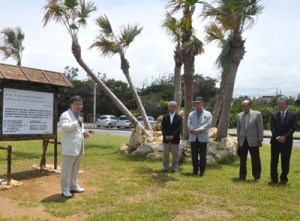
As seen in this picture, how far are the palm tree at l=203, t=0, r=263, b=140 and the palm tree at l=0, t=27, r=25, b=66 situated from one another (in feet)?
41.6

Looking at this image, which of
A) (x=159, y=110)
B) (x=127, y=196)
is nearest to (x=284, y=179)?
(x=127, y=196)

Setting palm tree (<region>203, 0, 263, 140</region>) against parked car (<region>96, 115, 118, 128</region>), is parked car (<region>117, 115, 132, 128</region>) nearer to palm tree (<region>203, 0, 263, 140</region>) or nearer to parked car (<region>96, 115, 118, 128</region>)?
parked car (<region>96, 115, 118, 128</region>)

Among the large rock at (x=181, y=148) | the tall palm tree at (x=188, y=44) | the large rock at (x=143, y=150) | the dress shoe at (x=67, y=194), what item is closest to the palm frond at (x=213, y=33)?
the tall palm tree at (x=188, y=44)

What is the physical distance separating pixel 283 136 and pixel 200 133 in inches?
75.1

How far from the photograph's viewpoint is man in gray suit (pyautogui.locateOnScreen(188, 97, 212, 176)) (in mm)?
8469

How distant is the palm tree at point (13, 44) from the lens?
64.6 ft

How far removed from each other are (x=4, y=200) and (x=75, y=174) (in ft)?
4.11

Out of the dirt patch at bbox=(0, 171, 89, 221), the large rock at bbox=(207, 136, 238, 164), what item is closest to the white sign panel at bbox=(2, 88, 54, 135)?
the dirt patch at bbox=(0, 171, 89, 221)

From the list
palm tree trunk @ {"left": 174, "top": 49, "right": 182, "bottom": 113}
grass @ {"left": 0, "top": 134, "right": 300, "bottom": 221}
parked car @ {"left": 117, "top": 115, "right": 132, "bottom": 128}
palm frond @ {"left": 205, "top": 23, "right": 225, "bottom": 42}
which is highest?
palm frond @ {"left": 205, "top": 23, "right": 225, "bottom": 42}

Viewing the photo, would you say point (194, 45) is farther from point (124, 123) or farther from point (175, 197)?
point (124, 123)

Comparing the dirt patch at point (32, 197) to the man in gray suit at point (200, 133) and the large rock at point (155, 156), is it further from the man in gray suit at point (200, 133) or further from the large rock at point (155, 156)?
the large rock at point (155, 156)

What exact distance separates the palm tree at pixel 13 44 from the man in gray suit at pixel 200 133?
1426cm

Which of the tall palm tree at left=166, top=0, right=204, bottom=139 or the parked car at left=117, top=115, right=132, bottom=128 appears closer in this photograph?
the tall palm tree at left=166, top=0, right=204, bottom=139

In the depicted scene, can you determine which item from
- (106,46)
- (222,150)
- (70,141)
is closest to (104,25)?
(106,46)
